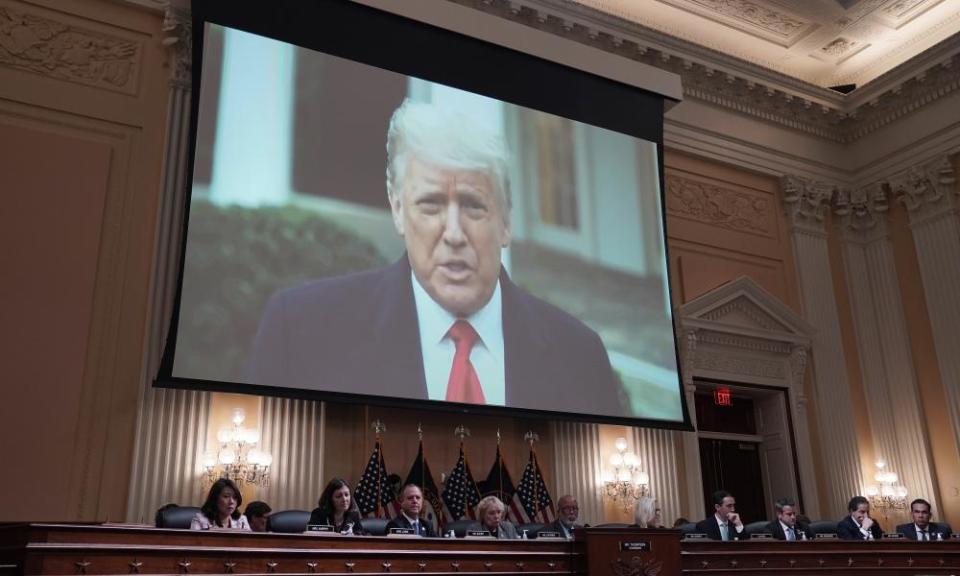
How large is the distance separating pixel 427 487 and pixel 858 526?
12.3 ft

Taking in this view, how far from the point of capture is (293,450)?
7387 millimetres

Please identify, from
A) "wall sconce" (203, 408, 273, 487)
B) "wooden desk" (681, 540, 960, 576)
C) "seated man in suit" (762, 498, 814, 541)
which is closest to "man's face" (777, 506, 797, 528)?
"seated man in suit" (762, 498, 814, 541)

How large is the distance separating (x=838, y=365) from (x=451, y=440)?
18.1 feet

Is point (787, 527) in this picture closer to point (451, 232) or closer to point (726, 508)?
point (726, 508)

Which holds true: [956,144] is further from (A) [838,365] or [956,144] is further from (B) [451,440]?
(B) [451,440]

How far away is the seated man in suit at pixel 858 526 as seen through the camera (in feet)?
24.9

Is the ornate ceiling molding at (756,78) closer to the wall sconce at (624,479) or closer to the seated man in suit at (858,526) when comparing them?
the wall sconce at (624,479)

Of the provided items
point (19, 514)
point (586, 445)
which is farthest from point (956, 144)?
point (19, 514)

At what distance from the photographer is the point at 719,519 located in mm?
7121

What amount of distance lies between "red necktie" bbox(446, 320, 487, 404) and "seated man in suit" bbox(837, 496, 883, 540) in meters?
3.25

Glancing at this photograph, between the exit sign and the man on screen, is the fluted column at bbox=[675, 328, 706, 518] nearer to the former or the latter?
the exit sign

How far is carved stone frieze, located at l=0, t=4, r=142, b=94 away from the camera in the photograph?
7523 millimetres

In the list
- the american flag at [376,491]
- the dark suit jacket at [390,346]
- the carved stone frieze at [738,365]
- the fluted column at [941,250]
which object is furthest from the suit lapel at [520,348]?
the fluted column at [941,250]

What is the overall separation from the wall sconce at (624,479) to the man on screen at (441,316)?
22.1 inches
